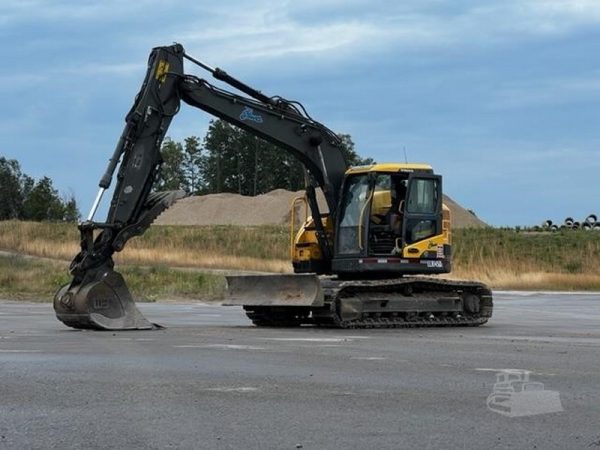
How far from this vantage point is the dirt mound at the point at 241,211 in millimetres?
105125

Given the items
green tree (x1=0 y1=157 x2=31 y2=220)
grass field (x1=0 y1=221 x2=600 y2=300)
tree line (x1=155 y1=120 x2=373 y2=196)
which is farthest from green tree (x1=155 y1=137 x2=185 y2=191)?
grass field (x1=0 y1=221 x2=600 y2=300)

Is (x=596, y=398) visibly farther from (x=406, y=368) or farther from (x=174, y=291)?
(x=174, y=291)

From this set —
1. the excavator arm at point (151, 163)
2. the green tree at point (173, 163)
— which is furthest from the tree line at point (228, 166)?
the excavator arm at point (151, 163)

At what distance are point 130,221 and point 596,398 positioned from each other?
34.0 ft

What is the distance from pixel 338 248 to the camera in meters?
19.2

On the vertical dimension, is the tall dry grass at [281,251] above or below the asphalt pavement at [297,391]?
above

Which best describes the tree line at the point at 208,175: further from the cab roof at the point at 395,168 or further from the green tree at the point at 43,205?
the cab roof at the point at 395,168

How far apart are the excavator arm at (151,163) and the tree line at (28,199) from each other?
96.0 meters

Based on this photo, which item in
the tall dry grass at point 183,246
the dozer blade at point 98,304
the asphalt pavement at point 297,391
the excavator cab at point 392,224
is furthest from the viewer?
the tall dry grass at point 183,246

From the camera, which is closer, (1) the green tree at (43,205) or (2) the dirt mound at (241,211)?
(2) the dirt mound at (241,211)

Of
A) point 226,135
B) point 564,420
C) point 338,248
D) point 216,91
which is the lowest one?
point 564,420

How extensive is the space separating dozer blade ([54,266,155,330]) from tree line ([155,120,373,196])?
10207 cm

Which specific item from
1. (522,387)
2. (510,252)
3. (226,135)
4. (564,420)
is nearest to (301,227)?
(522,387)

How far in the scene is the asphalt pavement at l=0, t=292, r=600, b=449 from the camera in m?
7.43
